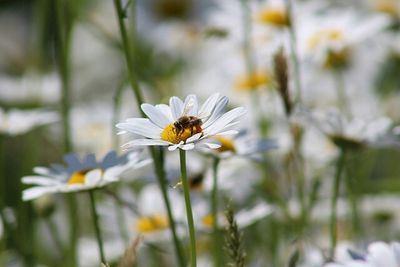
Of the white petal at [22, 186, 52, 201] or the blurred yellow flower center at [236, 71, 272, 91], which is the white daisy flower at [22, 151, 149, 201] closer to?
the white petal at [22, 186, 52, 201]

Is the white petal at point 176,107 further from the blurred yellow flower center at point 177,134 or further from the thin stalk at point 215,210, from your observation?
the thin stalk at point 215,210

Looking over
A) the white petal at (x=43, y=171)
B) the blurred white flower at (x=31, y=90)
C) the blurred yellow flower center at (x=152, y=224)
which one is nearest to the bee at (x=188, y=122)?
the white petal at (x=43, y=171)

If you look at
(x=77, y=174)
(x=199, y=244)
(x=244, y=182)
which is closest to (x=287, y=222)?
(x=244, y=182)

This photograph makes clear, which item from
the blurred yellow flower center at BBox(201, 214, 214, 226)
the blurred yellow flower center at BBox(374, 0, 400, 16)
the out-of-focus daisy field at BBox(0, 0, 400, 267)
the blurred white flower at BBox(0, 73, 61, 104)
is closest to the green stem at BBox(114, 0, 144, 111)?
the out-of-focus daisy field at BBox(0, 0, 400, 267)

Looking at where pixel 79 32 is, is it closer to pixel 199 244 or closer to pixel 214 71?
pixel 214 71

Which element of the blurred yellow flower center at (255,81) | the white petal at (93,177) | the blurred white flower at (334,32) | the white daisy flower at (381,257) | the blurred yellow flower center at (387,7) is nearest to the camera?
the white daisy flower at (381,257)

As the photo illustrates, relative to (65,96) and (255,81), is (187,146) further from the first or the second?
(255,81)

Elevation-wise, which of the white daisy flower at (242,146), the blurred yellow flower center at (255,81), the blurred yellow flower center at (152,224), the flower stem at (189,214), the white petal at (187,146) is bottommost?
the blurred yellow flower center at (152,224)

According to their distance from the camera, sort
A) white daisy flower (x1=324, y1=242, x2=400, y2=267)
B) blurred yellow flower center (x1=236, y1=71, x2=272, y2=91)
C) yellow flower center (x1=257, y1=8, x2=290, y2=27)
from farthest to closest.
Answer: blurred yellow flower center (x1=236, y1=71, x2=272, y2=91) → yellow flower center (x1=257, y1=8, x2=290, y2=27) → white daisy flower (x1=324, y1=242, x2=400, y2=267)
